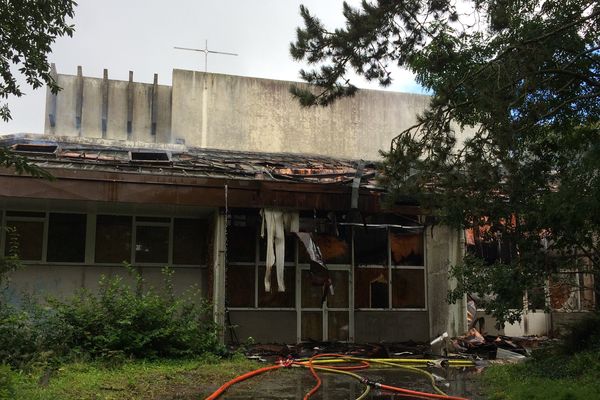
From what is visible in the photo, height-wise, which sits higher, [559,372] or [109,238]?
[109,238]

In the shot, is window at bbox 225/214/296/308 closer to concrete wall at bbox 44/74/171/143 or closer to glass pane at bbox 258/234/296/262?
glass pane at bbox 258/234/296/262

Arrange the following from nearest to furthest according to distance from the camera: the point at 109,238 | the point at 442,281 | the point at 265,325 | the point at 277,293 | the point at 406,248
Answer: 1. the point at 109,238
2. the point at 265,325
3. the point at 277,293
4. the point at 442,281
5. the point at 406,248

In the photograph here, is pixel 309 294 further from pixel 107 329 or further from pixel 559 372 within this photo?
pixel 559 372

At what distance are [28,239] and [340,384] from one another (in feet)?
26.4

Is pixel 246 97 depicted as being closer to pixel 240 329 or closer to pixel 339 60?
pixel 240 329

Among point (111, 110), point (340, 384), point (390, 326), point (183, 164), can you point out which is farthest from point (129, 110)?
point (340, 384)

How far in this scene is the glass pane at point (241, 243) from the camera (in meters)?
13.8

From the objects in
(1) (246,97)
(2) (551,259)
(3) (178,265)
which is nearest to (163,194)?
(3) (178,265)

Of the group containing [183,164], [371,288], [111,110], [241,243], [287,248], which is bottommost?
[371,288]

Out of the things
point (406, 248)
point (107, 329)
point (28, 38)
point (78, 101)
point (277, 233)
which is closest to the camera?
point (28, 38)

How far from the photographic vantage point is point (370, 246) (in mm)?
14648

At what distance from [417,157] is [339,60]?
2163 millimetres

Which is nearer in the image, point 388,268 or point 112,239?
point 112,239

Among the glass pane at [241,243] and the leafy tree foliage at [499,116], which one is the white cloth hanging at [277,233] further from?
the leafy tree foliage at [499,116]
